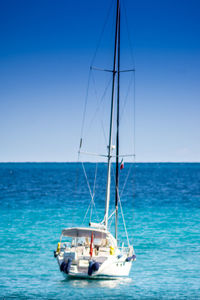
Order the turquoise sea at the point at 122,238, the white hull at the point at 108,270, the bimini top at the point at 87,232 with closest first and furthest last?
the turquoise sea at the point at 122,238 < the white hull at the point at 108,270 < the bimini top at the point at 87,232

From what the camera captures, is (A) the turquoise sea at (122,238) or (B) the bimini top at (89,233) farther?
(B) the bimini top at (89,233)

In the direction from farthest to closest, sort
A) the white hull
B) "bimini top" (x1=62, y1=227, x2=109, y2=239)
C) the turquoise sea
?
"bimini top" (x1=62, y1=227, x2=109, y2=239) < the white hull < the turquoise sea

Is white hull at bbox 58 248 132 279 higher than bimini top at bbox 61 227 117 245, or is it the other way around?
bimini top at bbox 61 227 117 245

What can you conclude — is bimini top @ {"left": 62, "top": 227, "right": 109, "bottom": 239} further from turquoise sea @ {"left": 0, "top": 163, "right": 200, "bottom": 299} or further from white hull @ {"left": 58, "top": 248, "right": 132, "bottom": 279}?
turquoise sea @ {"left": 0, "top": 163, "right": 200, "bottom": 299}

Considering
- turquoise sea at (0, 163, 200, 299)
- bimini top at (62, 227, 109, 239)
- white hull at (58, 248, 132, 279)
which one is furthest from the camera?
bimini top at (62, 227, 109, 239)

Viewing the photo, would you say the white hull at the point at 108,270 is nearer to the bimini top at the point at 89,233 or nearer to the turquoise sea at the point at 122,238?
the turquoise sea at the point at 122,238

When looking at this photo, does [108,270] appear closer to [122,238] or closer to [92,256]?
[92,256]

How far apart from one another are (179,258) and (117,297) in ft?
30.0

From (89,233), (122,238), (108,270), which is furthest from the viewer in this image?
(122,238)

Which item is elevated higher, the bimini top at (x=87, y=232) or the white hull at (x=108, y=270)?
the bimini top at (x=87, y=232)

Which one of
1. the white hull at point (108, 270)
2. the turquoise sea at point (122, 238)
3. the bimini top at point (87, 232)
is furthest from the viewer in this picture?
the bimini top at point (87, 232)

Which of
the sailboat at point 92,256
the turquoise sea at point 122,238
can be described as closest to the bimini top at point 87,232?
the sailboat at point 92,256

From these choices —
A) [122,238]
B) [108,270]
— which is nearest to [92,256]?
[108,270]

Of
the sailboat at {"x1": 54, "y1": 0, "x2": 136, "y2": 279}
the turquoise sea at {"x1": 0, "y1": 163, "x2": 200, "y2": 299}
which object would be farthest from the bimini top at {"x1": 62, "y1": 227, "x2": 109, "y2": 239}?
the turquoise sea at {"x1": 0, "y1": 163, "x2": 200, "y2": 299}
